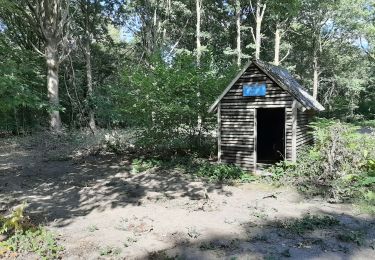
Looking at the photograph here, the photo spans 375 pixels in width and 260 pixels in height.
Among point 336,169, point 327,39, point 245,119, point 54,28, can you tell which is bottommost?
point 336,169

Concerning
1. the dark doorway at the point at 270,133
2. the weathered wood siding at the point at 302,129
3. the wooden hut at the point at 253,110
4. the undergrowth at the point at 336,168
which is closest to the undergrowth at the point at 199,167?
the wooden hut at the point at 253,110

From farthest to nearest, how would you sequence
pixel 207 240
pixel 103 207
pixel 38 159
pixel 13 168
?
1. pixel 38 159
2. pixel 13 168
3. pixel 103 207
4. pixel 207 240

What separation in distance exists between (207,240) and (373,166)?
6836 millimetres

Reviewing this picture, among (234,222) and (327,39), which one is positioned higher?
(327,39)

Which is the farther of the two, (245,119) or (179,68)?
(179,68)

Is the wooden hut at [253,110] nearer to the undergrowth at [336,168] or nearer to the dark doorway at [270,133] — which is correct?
the undergrowth at [336,168]

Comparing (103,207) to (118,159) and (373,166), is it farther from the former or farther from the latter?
(373,166)

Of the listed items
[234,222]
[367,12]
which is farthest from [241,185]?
[367,12]

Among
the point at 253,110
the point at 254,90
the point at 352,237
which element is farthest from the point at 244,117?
the point at 352,237

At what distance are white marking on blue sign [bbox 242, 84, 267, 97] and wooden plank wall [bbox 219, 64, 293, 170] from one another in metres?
0.15

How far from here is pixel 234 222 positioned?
24.8 feet

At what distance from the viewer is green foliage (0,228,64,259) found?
230 inches

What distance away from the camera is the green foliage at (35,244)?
584 centimetres

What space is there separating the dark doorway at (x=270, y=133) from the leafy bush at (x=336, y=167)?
3616 millimetres
